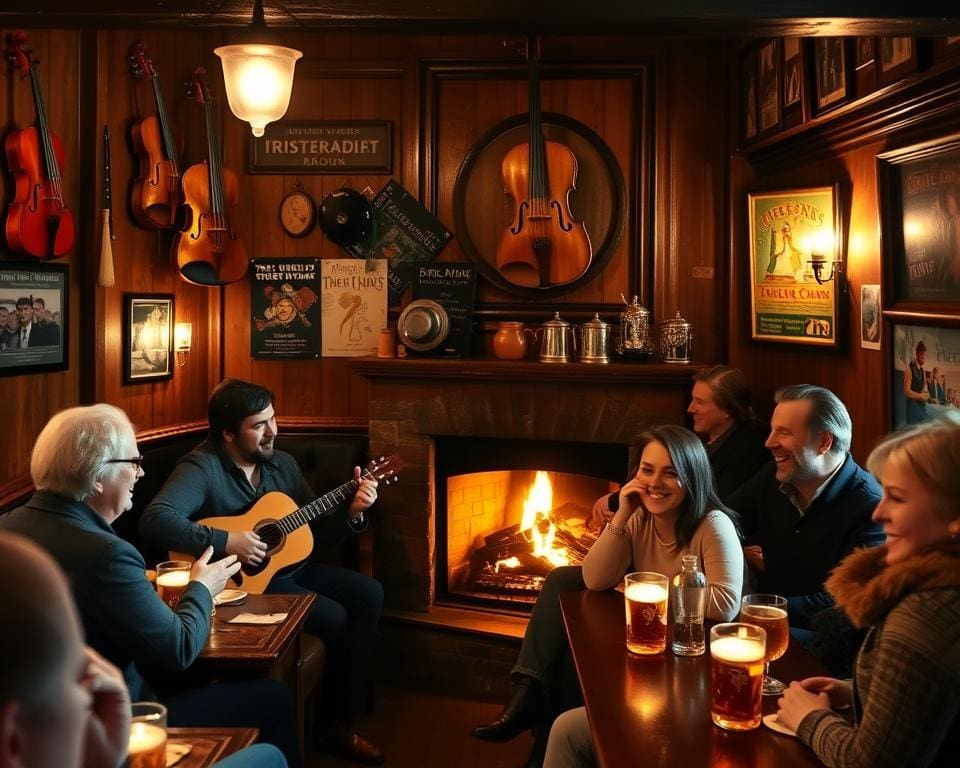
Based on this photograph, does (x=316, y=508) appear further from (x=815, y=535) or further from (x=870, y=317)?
(x=870, y=317)

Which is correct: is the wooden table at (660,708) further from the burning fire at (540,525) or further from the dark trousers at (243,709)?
the burning fire at (540,525)

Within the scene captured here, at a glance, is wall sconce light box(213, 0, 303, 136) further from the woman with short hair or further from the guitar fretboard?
the woman with short hair

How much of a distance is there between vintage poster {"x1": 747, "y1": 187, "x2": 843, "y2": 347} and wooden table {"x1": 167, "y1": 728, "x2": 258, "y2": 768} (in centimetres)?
259

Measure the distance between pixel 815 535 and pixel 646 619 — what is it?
105 cm

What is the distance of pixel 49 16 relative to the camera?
9.42ft

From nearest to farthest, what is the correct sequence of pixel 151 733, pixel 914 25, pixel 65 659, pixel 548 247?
pixel 65 659 → pixel 151 733 → pixel 914 25 → pixel 548 247

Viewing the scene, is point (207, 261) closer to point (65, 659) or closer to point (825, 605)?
point (825, 605)

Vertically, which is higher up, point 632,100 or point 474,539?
point 632,100

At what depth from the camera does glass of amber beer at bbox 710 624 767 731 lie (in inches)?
74.1

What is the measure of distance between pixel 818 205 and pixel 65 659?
351 centimetres

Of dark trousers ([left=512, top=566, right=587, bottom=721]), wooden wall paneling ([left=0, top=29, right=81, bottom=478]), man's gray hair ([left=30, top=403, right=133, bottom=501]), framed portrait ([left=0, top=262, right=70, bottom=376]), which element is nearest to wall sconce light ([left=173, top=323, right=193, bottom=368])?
wooden wall paneling ([left=0, top=29, right=81, bottom=478])

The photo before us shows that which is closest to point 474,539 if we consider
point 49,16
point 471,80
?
point 471,80

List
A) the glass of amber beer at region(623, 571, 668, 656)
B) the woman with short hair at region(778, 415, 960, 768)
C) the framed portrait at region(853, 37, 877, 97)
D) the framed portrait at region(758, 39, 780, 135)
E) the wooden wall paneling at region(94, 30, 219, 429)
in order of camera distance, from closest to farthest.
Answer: the woman with short hair at region(778, 415, 960, 768), the glass of amber beer at region(623, 571, 668, 656), the framed portrait at region(853, 37, 877, 97), the framed portrait at region(758, 39, 780, 135), the wooden wall paneling at region(94, 30, 219, 429)

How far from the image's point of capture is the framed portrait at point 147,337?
450cm
